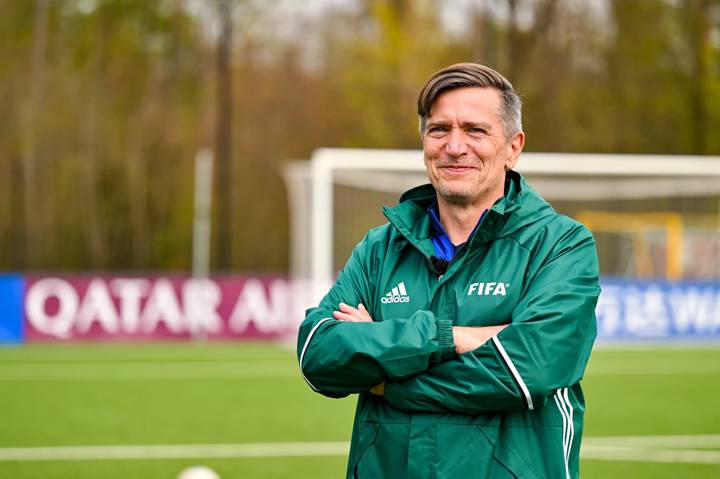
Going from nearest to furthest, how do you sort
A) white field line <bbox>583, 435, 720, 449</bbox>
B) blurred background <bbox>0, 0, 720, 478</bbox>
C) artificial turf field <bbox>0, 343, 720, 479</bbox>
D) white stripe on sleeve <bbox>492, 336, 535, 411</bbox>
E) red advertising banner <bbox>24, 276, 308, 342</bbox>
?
white stripe on sleeve <bbox>492, 336, 535, 411</bbox> → artificial turf field <bbox>0, 343, 720, 479</bbox> → white field line <bbox>583, 435, 720, 449</bbox> → blurred background <bbox>0, 0, 720, 478</bbox> → red advertising banner <bbox>24, 276, 308, 342</bbox>

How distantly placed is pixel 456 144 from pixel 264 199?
25847mm

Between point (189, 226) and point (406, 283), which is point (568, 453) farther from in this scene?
point (189, 226)

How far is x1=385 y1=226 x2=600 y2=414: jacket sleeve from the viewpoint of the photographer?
121 inches

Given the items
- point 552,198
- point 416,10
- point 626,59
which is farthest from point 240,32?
point 552,198

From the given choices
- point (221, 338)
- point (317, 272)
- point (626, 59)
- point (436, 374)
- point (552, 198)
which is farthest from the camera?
point (626, 59)

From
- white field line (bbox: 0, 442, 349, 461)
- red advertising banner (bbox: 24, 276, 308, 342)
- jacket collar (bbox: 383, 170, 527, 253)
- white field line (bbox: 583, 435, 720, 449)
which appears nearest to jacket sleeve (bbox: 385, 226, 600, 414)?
jacket collar (bbox: 383, 170, 527, 253)

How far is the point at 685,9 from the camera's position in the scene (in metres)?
30.6

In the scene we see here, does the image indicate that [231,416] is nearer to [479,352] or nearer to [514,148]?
[514,148]

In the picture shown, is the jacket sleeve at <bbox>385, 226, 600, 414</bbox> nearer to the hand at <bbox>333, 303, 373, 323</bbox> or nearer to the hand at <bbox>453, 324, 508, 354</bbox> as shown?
the hand at <bbox>453, 324, 508, 354</bbox>

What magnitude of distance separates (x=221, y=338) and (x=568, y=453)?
14516mm

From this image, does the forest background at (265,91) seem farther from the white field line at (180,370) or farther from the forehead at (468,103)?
the forehead at (468,103)

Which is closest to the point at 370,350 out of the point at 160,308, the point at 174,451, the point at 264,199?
the point at 174,451

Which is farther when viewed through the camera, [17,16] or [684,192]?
[17,16]

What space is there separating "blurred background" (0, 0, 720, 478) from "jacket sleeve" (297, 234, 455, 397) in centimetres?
409
